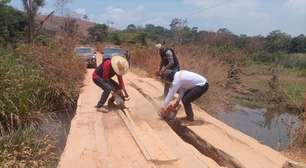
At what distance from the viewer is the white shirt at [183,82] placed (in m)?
9.43

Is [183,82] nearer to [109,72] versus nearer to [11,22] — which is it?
[109,72]

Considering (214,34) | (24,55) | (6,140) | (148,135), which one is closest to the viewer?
(6,140)

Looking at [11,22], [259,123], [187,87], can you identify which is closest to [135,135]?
[187,87]

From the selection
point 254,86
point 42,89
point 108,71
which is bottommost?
point 254,86

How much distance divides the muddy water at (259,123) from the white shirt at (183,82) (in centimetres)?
256

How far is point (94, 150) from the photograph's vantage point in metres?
7.65

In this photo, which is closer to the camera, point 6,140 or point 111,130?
point 6,140

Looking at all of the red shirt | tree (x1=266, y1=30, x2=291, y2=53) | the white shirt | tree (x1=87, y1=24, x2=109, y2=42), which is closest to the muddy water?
the white shirt

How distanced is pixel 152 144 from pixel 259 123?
10357 mm

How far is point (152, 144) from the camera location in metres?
8.17

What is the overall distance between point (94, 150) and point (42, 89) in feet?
20.9

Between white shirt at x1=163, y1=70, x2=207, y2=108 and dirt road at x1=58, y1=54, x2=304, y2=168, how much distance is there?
789mm

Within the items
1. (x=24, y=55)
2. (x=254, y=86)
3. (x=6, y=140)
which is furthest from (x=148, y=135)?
(x=254, y=86)

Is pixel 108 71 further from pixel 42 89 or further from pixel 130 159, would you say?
pixel 130 159
